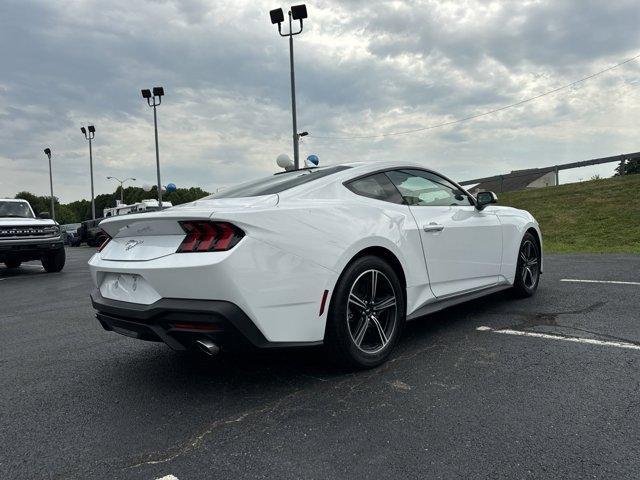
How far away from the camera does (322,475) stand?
6.68 ft

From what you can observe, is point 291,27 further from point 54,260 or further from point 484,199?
point 484,199

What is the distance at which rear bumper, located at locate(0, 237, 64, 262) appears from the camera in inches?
408

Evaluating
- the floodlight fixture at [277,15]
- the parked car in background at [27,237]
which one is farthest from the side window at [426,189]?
the floodlight fixture at [277,15]

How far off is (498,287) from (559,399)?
221cm

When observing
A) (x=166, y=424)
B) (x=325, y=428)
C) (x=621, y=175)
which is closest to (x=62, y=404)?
(x=166, y=424)

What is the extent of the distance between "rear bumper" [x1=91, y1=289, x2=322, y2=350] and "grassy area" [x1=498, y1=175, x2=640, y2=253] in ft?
35.4

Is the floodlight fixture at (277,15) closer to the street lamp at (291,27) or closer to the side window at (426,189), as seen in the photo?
the street lamp at (291,27)

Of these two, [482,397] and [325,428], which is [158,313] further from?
[482,397]

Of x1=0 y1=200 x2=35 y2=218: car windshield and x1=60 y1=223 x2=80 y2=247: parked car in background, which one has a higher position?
x1=0 y1=200 x2=35 y2=218: car windshield

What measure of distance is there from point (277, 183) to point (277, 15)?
1585 cm

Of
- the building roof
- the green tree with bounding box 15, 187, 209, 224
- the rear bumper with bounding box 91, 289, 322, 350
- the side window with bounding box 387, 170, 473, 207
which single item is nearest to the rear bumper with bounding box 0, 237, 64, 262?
the rear bumper with bounding box 91, 289, 322, 350

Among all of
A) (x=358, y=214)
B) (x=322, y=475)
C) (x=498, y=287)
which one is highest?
(x=358, y=214)

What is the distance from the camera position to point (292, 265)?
2795 millimetres

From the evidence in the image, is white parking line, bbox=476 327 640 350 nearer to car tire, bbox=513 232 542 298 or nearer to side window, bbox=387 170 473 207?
side window, bbox=387 170 473 207
